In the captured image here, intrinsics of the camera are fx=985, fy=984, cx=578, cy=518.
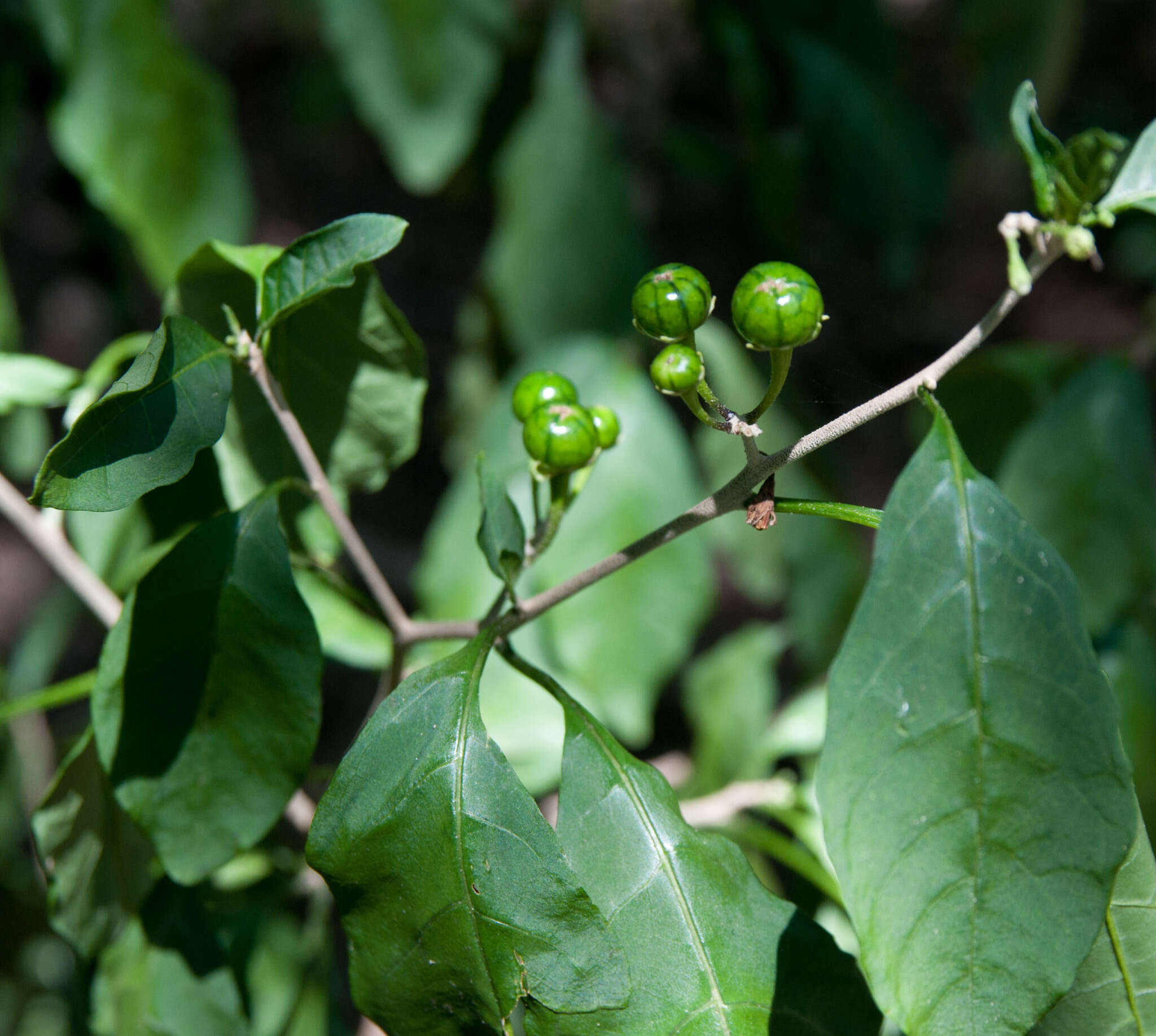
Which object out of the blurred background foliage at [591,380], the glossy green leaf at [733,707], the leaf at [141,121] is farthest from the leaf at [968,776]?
the leaf at [141,121]

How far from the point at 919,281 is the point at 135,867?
10.1ft

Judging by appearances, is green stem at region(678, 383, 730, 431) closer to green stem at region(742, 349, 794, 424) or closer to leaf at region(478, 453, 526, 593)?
green stem at region(742, 349, 794, 424)

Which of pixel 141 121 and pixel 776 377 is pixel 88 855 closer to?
pixel 776 377

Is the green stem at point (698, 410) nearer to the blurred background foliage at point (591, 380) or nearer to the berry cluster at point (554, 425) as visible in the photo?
the berry cluster at point (554, 425)

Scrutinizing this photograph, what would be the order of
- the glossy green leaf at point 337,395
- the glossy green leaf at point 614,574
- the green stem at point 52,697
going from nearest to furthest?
1. the glossy green leaf at point 337,395
2. the green stem at point 52,697
3. the glossy green leaf at point 614,574

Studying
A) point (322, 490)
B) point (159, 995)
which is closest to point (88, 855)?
point (159, 995)

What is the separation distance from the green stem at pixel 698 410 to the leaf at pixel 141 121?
114 centimetres

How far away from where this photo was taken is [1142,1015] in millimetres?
625

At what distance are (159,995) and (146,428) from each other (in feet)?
2.02

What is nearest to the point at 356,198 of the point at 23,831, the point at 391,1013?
the point at 23,831

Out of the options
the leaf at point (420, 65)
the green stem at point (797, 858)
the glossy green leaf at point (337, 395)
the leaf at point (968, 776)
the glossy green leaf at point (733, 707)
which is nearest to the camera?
the leaf at point (968, 776)

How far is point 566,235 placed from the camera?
6.22 ft

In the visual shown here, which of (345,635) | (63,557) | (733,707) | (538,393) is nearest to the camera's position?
(538,393)

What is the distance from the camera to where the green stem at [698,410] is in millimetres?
612
